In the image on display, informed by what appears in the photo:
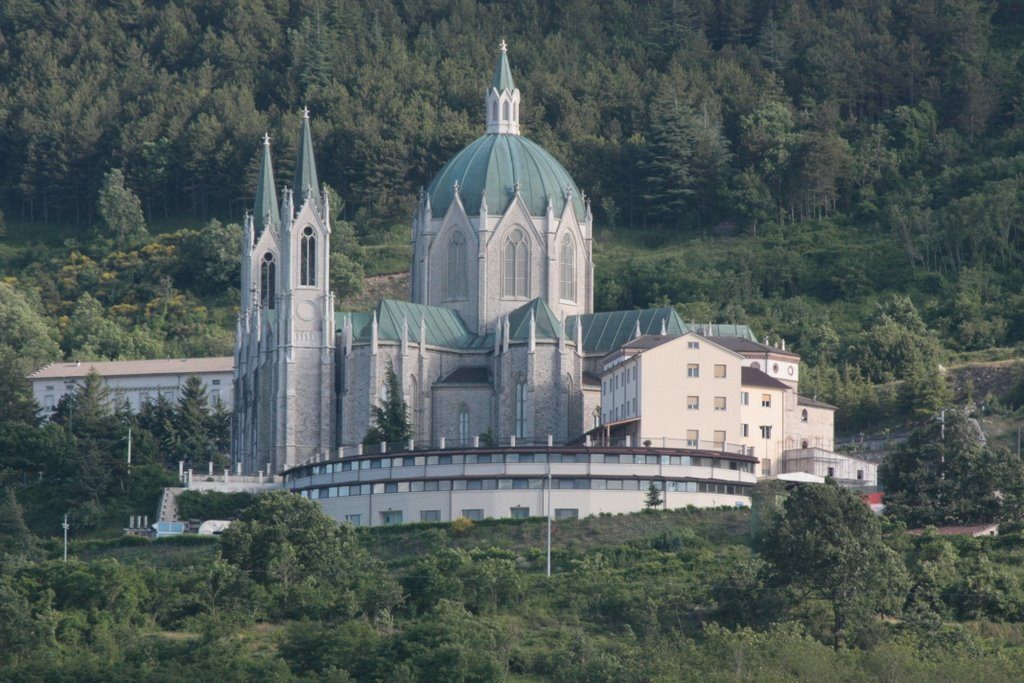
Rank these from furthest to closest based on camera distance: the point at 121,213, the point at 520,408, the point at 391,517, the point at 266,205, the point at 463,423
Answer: the point at 121,213
the point at 266,205
the point at 463,423
the point at 520,408
the point at 391,517

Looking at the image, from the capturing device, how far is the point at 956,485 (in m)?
99.8

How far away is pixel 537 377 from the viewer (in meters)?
112

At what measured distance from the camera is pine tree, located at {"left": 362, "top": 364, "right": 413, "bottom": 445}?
109 m

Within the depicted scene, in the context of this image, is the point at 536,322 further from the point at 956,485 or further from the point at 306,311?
the point at 956,485

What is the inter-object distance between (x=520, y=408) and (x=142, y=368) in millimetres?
33047

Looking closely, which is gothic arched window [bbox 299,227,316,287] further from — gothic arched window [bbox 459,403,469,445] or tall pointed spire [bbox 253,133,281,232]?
gothic arched window [bbox 459,403,469,445]

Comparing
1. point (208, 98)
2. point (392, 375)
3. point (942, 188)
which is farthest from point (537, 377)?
point (208, 98)

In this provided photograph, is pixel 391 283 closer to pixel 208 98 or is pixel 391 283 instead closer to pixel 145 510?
pixel 208 98

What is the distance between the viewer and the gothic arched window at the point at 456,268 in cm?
11988

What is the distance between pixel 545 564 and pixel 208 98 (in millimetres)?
78466

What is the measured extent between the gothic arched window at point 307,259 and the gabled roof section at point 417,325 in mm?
2552

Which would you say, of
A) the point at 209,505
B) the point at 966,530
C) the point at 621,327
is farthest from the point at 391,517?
the point at 966,530

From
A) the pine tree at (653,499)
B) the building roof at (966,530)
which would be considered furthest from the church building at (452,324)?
the building roof at (966,530)

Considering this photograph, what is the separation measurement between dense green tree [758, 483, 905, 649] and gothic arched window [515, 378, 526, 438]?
2420 cm
